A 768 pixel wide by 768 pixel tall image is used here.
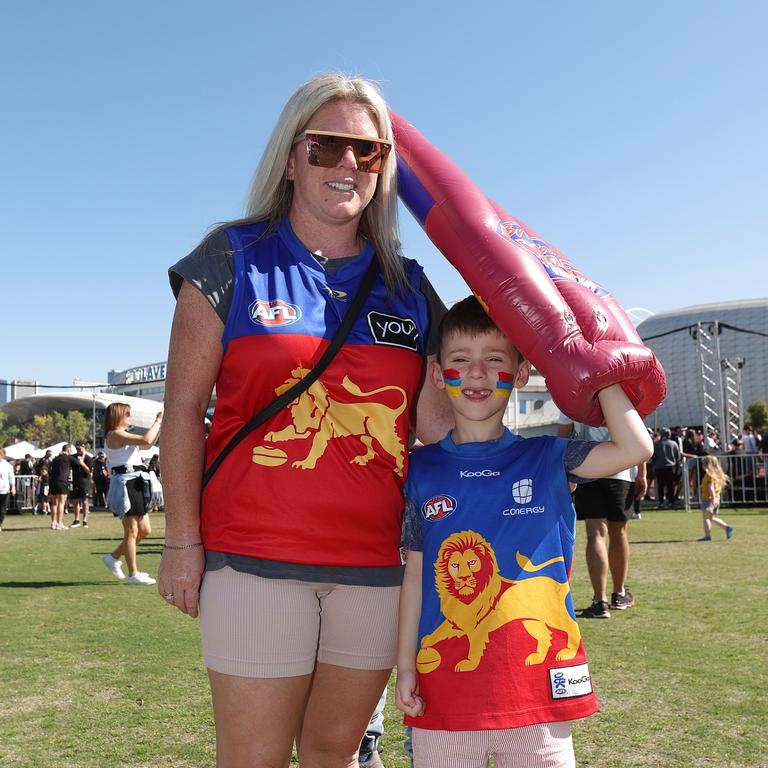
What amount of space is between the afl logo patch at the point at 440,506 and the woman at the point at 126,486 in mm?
6832

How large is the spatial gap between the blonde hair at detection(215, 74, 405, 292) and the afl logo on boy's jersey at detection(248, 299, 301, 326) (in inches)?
10.6

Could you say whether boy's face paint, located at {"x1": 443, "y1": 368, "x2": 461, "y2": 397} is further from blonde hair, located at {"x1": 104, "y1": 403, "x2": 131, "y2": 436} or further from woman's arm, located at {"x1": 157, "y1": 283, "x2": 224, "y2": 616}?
blonde hair, located at {"x1": 104, "y1": 403, "x2": 131, "y2": 436}

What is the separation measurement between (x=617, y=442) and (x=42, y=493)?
2360 centimetres

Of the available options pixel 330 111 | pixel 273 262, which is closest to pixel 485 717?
pixel 273 262

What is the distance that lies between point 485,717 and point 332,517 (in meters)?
0.59

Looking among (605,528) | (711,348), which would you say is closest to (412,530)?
(605,528)

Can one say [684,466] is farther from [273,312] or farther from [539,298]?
[273,312]

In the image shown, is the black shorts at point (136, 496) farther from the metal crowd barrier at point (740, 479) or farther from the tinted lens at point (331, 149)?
the metal crowd barrier at point (740, 479)

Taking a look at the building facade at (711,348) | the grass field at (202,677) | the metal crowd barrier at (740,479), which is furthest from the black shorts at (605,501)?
the building facade at (711,348)

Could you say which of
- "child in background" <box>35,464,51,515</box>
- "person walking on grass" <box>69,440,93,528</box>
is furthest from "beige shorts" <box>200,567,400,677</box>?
"child in background" <box>35,464,51,515</box>

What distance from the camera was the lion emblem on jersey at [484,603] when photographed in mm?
2150

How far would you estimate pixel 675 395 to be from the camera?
311ft

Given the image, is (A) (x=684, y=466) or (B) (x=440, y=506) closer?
(B) (x=440, y=506)

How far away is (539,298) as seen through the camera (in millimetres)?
2324
